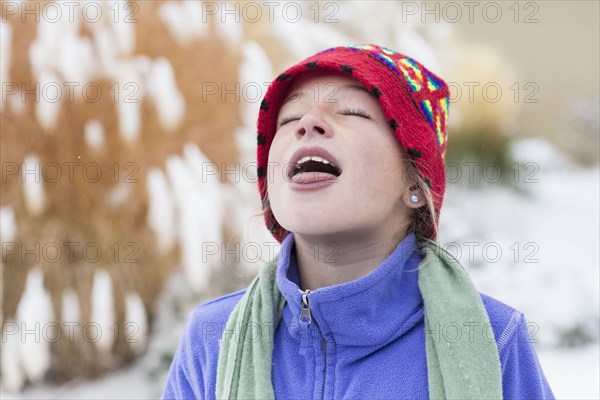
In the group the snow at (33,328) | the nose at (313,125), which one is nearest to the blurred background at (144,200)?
the snow at (33,328)

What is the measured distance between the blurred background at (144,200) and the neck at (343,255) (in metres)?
1.12

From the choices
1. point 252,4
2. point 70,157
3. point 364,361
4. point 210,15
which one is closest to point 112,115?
point 70,157

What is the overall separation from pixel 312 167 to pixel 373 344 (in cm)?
33

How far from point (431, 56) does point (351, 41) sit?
427mm

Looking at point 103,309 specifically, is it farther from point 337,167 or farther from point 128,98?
point 337,167

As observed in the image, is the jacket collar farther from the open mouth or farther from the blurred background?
the blurred background

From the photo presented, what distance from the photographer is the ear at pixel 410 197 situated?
121 centimetres

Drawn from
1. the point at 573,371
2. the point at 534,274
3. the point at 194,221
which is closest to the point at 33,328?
the point at 194,221

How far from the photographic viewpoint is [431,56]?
2.87 meters

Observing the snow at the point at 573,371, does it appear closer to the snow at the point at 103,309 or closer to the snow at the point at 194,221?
the snow at the point at 194,221

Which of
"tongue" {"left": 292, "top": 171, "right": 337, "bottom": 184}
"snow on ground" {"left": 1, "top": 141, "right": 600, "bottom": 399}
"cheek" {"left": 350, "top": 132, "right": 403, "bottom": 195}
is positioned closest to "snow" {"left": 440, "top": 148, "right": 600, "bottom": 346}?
"snow on ground" {"left": 1, "top": 141, "right": 600, "bottom": 399}

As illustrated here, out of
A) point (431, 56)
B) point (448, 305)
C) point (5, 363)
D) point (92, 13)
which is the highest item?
point (92, 13)

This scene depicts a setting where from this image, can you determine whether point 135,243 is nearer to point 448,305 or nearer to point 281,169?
point 281,169

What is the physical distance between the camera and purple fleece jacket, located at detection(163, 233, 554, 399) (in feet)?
3.48
